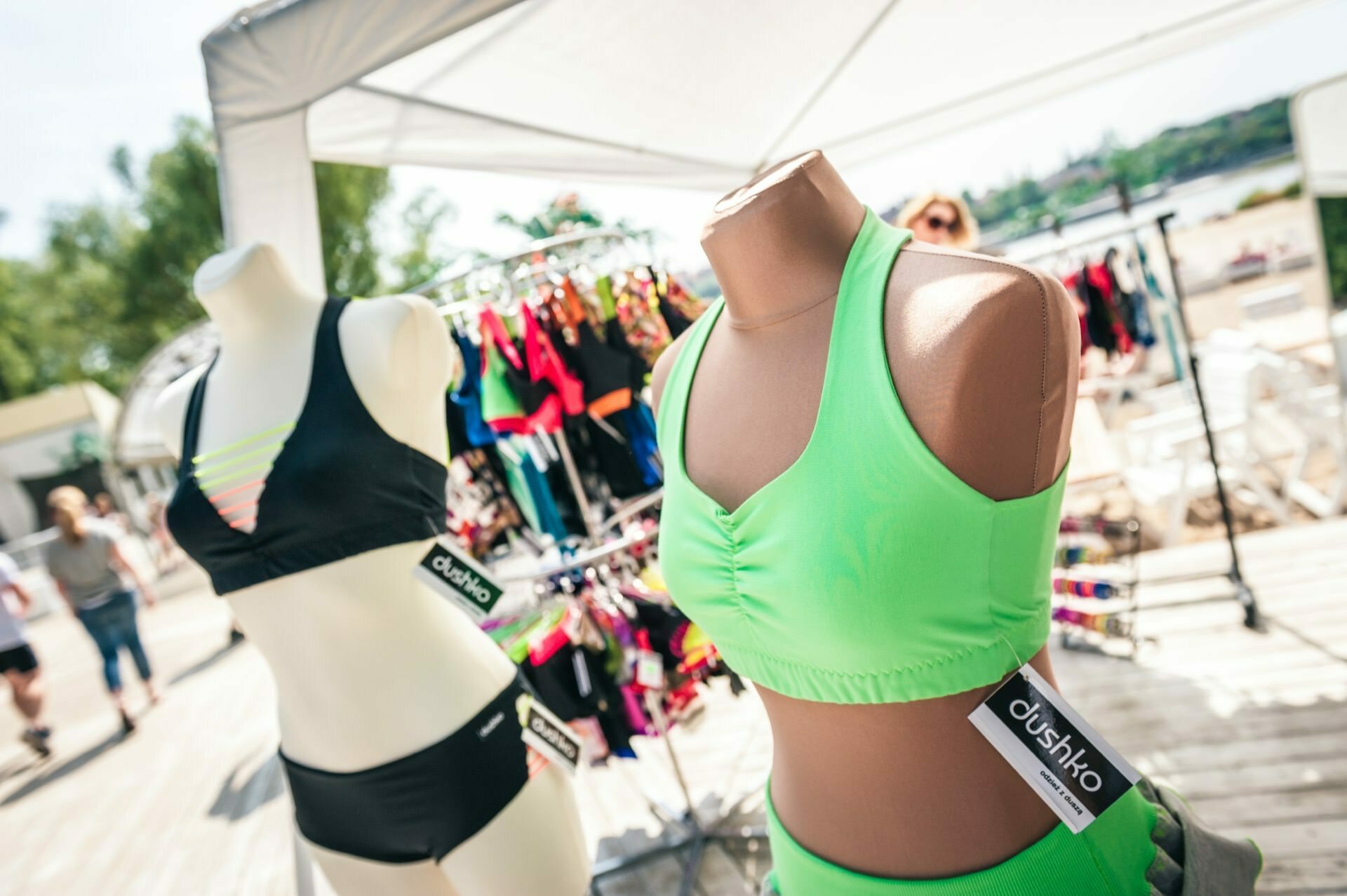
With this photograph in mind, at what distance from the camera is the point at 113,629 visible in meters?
4.71

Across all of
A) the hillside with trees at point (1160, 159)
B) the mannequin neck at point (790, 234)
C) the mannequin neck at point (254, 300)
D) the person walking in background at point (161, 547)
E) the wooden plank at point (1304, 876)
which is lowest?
the hillside with trees at point (1160, 159)

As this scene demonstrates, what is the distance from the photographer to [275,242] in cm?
160

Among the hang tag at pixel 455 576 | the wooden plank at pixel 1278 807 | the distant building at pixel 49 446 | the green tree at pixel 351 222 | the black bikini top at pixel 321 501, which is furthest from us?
the distant building at pixel 49 446

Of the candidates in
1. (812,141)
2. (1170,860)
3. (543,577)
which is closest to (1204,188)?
(812,141)

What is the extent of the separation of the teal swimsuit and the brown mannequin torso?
0.07 feet

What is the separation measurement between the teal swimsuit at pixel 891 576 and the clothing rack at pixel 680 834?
1.23 metres

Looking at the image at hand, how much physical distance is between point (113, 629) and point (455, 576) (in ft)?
15.5

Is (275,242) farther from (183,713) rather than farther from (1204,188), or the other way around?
(183,713)

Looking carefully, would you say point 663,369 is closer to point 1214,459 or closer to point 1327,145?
point 1214,459

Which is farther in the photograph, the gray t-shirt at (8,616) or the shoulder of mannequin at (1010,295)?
the gray t-shirt at (8,616)

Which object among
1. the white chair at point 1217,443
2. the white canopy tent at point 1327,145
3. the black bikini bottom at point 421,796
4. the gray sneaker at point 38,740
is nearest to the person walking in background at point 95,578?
the gray sneaker at point 38,740

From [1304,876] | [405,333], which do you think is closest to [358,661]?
[405,333]

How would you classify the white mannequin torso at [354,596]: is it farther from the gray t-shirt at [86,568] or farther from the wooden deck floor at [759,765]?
the gray t-shirt at [86,568]

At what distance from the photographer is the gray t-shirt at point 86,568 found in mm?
4574
